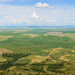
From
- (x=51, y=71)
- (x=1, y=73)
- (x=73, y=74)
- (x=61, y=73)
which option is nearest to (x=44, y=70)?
(x=51, y=71)

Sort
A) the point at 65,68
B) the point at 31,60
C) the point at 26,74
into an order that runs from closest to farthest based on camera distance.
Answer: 1. the point at 26,74
2. the point at 65,68
3. the point at 31,60

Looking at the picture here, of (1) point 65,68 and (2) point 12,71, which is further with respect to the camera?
(1) point 65,68

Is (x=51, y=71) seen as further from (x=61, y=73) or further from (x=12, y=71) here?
(x=12, y=71)

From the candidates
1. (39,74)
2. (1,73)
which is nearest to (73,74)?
(39,74)

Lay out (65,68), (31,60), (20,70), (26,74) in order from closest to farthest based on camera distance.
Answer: (26,74) → (20,70) → (65,68) → (31,60)

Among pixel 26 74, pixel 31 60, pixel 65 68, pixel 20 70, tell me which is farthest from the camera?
pixel 31 60

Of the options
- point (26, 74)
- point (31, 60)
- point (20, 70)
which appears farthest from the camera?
point (31, 60)

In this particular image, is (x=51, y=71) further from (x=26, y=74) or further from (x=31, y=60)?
(x=31, y=60)

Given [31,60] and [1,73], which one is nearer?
[1,73]
